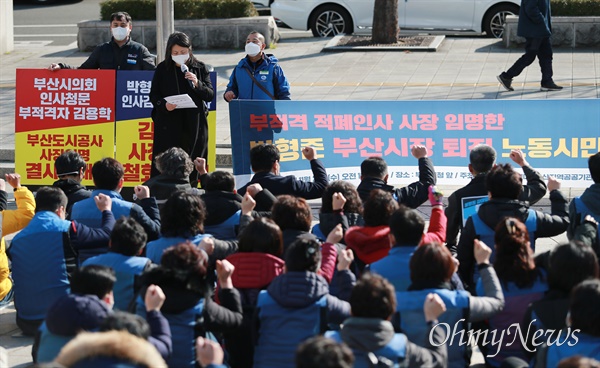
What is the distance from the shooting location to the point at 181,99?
10.3 metres

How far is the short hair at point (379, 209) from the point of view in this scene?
6568 millimetres

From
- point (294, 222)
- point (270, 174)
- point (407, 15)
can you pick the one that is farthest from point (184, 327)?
point (407, 15)

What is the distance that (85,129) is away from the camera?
11406 millimetres

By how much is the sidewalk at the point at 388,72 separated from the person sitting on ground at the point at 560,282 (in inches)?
300

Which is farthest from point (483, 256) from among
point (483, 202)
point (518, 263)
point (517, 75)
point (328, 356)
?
point (517, 75)

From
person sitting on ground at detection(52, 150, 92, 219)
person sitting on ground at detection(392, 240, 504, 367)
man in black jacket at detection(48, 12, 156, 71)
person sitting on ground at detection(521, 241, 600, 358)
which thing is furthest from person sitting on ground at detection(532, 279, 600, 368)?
man in black jacket at detection(48, 12, 156, 71)

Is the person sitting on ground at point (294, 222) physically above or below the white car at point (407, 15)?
below

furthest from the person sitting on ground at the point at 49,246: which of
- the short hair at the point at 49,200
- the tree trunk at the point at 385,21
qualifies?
the tree trunk at the point at 385,21

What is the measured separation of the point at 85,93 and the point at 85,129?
1.32ft

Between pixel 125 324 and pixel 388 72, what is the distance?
12.6 m

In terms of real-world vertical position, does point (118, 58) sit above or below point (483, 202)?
above

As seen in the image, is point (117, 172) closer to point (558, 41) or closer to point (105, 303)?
point (105, 303)

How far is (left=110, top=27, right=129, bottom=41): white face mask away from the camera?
11.2 meters

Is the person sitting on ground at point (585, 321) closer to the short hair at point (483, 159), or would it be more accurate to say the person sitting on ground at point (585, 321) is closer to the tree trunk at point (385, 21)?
the short hair at point (483, 159)
